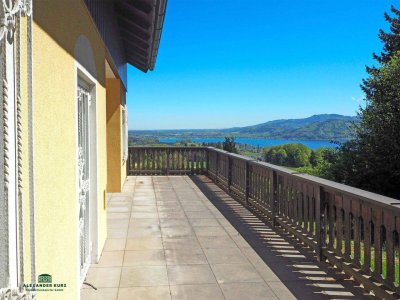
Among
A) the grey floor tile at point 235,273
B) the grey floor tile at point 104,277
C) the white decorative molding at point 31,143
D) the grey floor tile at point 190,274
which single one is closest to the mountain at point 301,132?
the grey floor tile at point 235,273

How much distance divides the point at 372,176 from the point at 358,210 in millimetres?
9068

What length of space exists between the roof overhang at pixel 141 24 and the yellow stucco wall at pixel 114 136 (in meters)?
1.01

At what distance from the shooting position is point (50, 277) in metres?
2.13

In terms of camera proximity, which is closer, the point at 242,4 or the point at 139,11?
the point at 139,11

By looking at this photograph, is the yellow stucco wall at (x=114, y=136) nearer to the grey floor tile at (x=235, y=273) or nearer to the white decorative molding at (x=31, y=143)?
the grey floor tile at (x=235, y=273)

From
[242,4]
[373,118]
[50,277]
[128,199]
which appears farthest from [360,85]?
[50,277]

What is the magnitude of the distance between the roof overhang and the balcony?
2682 millimetres

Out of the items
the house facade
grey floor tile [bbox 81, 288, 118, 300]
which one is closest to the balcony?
grey floor tile [bbox 81, 288, 118, 300]

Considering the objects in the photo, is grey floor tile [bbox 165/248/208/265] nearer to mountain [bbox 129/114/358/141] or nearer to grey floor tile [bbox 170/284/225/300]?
grey floor tile [bbox 170/284/225/300]

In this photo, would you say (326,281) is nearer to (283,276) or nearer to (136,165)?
(283,276)

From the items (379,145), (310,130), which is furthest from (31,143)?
(310,130)

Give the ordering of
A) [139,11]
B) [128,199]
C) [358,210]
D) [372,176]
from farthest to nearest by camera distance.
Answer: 1. [372,176]
2. [128,199]
3. [139,11]
4. [358,210]

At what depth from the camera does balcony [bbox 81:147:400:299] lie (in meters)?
3.28

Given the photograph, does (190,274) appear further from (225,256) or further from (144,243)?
(144,243)
